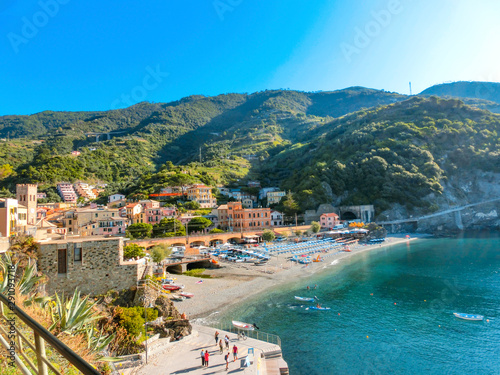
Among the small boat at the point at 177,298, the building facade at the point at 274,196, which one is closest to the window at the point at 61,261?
the small boat at the point at 177,298

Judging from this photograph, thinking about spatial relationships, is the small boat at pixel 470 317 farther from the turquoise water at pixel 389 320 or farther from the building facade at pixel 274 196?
the building facade at pixel 274 196

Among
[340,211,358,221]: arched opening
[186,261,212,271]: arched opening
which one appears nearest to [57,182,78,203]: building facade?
[186,261,212,271]: arched opening

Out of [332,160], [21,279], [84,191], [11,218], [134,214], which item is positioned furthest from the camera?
[332,160]

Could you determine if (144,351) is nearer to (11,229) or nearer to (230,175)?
(11,229)

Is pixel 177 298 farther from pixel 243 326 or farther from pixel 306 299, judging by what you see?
pixel 306 299

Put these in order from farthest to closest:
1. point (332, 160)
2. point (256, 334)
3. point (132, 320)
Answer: point (332, 160), point (256, 334), point (132, 320)

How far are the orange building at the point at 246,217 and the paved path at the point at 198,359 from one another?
44.6 metres

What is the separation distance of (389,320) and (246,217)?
1680 inches

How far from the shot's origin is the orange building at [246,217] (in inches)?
2496

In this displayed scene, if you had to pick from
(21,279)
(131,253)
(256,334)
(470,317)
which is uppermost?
(21,279)

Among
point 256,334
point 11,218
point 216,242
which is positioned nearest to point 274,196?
point 216,242

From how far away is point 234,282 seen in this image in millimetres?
33062

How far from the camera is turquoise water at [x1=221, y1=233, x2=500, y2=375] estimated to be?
17.1 metres

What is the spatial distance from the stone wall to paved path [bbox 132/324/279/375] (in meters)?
4.16
